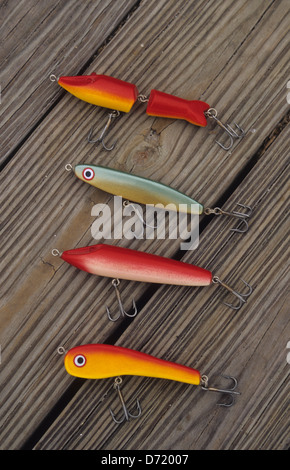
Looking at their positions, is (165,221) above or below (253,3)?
below

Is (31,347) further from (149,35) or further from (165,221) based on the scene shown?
(149,35)

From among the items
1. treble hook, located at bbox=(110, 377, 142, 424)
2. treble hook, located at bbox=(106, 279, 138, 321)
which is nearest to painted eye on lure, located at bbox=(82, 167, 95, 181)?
treble hook, located at bbox=(106, 279, 138, 321)

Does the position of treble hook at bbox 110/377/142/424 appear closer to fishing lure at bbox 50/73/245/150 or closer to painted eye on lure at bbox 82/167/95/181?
painted eye on lure at bbox 82/167/95/181

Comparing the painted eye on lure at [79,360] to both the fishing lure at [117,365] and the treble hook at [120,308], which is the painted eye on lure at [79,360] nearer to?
the fishing lure at [117,365]

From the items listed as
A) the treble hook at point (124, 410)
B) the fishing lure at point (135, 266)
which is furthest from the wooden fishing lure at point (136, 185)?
the treble hook at point (124, 410)

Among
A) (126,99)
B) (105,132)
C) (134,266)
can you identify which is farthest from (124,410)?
(126,99)

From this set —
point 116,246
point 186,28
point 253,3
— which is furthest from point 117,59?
point 116,246
